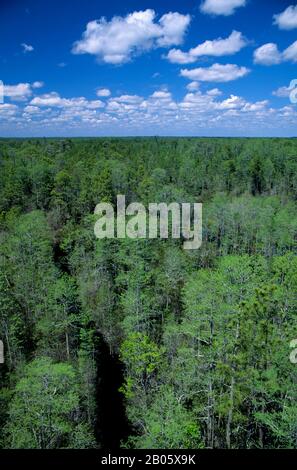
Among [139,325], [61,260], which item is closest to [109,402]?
[139,325]

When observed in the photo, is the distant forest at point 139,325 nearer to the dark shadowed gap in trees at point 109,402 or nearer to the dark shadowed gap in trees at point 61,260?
the dark shadowed gap in trees at point 109,402

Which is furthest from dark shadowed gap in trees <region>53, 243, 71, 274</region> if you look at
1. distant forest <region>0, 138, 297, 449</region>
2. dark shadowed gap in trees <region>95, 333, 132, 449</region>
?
dark shadowed gap in trees <region>95, 333, 132, 449</region>

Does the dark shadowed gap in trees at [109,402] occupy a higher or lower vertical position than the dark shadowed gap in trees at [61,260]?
lower

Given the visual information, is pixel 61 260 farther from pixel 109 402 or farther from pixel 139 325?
pixel 109 402

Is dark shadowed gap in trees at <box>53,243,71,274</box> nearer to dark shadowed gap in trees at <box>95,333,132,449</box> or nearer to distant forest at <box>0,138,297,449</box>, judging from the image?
distant forest at <box>0,138,297,449</box>

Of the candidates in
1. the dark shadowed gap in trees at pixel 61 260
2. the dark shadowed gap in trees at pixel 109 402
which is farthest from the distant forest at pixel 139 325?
the dark shadowed gap in trees at pixel 61 260

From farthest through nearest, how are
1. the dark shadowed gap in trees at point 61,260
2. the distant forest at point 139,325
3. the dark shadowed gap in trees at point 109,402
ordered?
the dark shadowed gap in trees at point 61,260 → the dark shadowed gap in trees at point 109,402 → the distant forest at point 139,325

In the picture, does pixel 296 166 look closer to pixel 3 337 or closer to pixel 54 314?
pixel 54 314
